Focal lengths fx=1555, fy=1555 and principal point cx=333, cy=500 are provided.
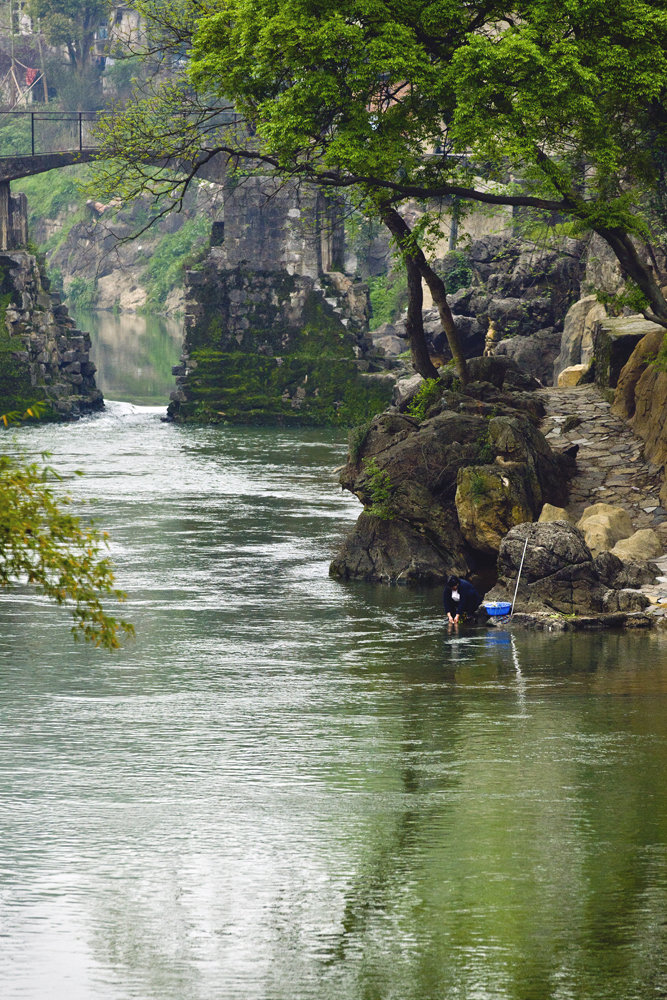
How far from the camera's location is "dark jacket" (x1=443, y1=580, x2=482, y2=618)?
82.7ft

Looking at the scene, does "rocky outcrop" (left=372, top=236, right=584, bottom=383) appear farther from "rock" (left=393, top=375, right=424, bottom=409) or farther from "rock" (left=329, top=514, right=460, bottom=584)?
"rock" (left=329, top=514, right=460, bottom=584)

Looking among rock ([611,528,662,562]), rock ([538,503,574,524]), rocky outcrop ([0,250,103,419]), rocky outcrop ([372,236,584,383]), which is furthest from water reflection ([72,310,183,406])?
rock ([611,528,662,562])

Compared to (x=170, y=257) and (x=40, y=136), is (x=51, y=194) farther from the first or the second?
(x=170, y=257)

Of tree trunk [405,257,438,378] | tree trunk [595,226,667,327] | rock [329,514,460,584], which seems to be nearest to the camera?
tree trunk [595,226,667,327]

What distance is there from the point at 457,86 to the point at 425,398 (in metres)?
9.09

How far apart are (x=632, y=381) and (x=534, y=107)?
1017 centimetres

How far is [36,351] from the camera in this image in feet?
191

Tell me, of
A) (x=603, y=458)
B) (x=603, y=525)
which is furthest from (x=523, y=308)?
(x=603, y=525)

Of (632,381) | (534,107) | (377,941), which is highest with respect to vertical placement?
(534,107)

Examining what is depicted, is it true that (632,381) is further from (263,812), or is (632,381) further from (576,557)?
(263,812)

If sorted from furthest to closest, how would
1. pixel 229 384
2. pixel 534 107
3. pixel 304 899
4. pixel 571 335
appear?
pixel 229 384, pixel 571 335, pixel 534 107, pixel 304 899

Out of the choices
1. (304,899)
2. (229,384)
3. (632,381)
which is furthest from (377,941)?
(229,384)

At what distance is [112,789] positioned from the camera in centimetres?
1686

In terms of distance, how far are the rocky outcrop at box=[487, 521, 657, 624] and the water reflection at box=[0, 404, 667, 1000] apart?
1.04 m
